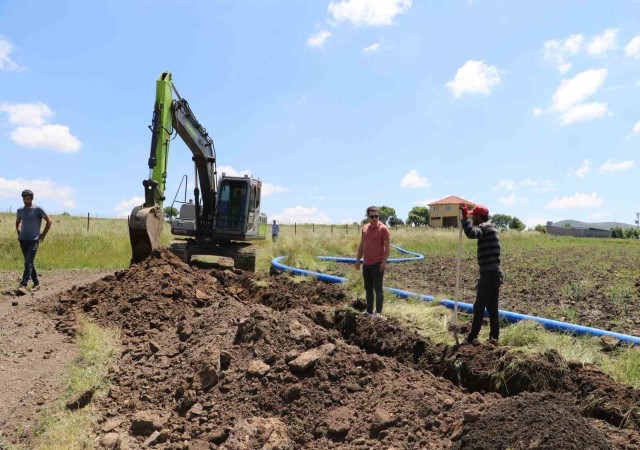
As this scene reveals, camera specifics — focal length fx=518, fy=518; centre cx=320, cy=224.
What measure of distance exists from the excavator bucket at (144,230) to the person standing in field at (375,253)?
13.8ft

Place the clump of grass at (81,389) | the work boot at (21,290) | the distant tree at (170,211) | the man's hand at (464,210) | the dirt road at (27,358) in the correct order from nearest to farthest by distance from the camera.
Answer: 1. the clump of grass at (81,389)
2. the dirt road at (27,358)
3. the man's hand at (464,210)
4. the work boot at (21,290)
5. the distant tree at (170,211)

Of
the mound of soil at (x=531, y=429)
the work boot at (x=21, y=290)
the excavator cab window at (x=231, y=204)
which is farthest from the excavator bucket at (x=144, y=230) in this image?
the mound of soil at (x=531, y=429)

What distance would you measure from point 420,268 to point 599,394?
10871 mm

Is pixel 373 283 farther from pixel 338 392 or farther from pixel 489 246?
pixel 338 392

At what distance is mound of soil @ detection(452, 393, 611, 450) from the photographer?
3193mm

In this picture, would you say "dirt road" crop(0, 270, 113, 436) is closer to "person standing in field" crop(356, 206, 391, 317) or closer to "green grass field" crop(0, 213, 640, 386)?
"person standing in field" crop(356, 206, 391, 317)

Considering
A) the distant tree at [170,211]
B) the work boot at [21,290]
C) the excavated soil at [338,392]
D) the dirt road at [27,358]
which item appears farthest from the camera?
the distant tree at [170,211]

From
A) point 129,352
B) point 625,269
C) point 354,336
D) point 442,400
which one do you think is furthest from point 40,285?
point 625,269

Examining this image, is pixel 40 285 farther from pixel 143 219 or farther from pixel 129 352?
pixel 129 352

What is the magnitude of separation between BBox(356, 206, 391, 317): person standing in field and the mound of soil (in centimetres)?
358

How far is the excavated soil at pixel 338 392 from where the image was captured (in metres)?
3.62

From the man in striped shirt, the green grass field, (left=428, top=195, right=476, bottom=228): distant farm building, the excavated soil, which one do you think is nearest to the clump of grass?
the excavated soil

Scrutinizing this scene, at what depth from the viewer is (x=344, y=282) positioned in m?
10.1

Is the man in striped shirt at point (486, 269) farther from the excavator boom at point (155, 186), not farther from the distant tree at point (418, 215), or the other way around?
the distant tree at point (418, 215)
